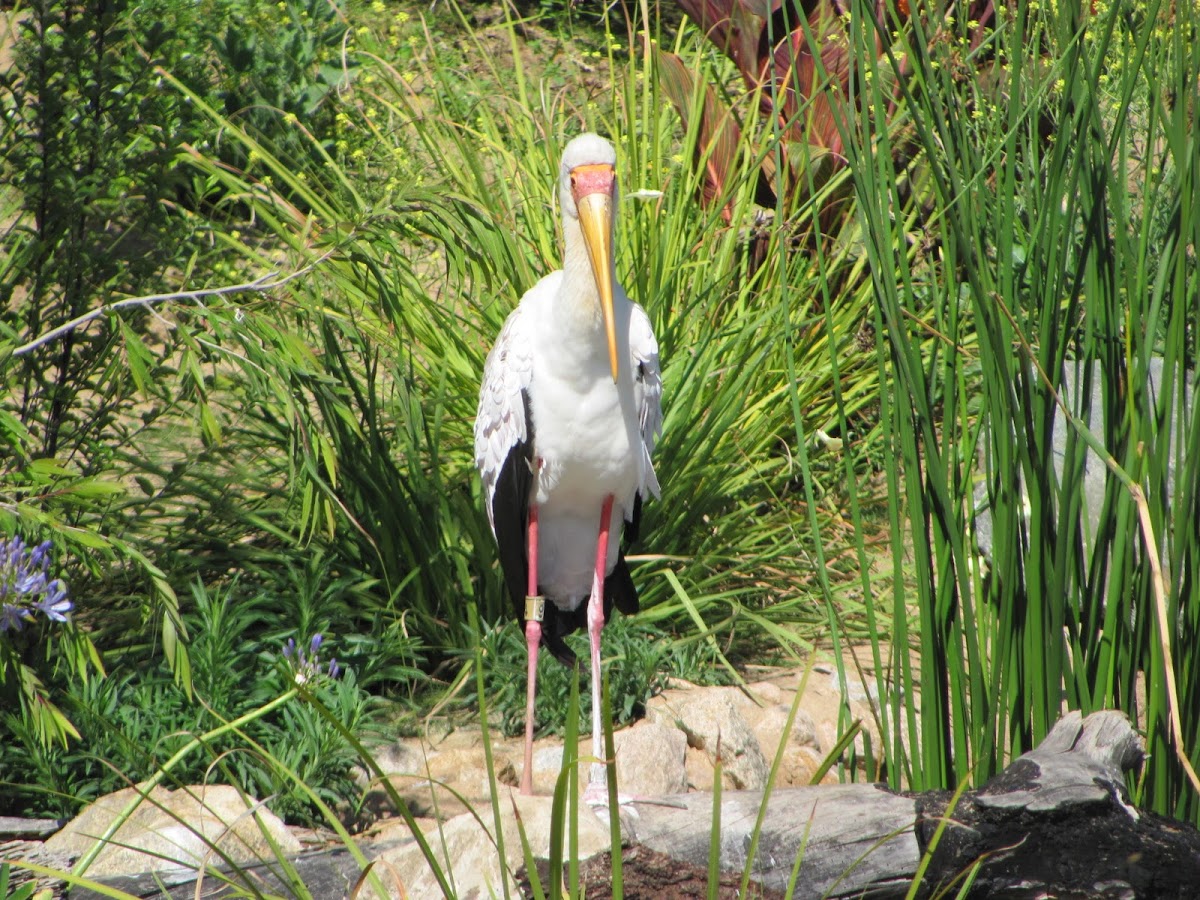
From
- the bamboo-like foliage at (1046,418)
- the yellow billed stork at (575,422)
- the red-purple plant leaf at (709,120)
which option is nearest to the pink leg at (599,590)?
the yellow billed stork at (575,422)

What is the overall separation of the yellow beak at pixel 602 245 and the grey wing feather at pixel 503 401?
29cm

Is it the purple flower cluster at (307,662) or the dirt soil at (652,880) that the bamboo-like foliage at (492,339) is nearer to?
the purple flower cluster at (307,662)

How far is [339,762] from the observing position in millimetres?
2814

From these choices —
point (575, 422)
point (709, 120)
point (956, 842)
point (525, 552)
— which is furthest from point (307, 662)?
point (709, 120)

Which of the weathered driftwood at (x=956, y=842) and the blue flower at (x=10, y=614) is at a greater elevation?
the blue flower at (x=10, y=614)

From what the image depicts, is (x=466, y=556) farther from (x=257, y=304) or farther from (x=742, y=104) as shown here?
→ (x=742, y=104)

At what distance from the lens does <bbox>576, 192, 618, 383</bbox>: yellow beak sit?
289cm

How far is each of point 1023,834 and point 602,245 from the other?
159cm

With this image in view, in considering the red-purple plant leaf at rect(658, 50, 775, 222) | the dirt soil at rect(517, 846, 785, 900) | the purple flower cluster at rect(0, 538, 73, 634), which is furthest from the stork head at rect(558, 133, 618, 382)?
the red-purple plant leaf at rect(658, 50, 775, 222)

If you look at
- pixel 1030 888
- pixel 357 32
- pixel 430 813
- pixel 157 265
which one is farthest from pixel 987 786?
pixel 357 32

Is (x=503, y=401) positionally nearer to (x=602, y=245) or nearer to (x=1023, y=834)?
(x=602, y=245)

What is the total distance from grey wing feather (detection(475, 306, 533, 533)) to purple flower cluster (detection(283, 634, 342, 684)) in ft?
1.94

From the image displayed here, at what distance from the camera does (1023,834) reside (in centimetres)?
191

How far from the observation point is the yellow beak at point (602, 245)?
289cm
